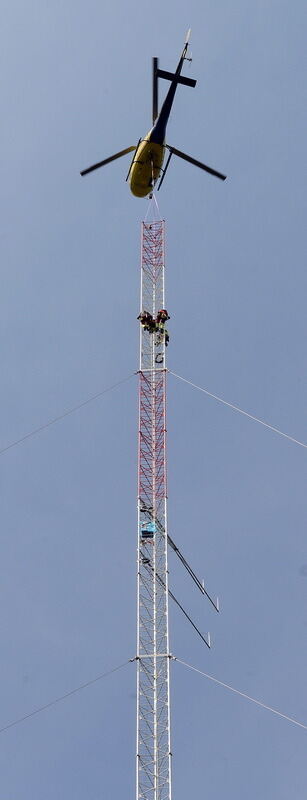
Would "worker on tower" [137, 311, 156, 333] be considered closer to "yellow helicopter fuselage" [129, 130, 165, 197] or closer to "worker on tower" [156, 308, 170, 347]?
"worker on tower" [156, 308, 170, 347]

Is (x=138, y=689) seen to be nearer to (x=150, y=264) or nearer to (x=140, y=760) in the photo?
(x=140, y=760)

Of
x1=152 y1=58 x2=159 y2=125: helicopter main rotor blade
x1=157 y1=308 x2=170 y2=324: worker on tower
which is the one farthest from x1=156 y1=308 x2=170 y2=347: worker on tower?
x1=152 y1=58 x2=159 y2=125: helicopter main rotor blade

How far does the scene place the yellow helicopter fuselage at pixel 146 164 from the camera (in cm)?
8019

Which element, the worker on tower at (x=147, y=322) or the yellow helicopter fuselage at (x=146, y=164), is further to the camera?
the worker on tower at (x=147, y=322)

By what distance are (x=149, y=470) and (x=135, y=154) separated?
26285mm

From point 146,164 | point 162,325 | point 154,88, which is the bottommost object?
point 162,325

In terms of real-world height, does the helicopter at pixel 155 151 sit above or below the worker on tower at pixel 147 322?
above

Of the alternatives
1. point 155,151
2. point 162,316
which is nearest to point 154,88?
point 155,151

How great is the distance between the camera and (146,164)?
8031cm

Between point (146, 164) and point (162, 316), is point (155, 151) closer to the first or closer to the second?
point (146, 164)

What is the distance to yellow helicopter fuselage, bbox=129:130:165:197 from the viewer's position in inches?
3157

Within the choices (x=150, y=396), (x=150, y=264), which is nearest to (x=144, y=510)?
(x=150, y=396)

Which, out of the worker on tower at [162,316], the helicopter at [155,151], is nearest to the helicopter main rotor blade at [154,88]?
the helicopter at [155,151]

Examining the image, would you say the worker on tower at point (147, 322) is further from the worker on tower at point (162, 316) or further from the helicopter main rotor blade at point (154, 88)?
the helicopter main rotor blade at point (154, 88)
